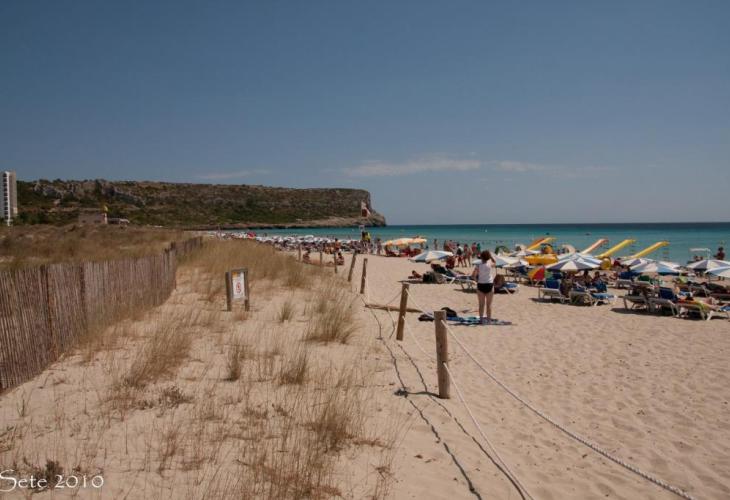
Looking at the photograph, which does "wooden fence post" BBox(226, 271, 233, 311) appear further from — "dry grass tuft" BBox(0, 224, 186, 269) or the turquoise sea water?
the turquoise sea water

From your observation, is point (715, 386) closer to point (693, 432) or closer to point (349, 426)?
point (693, 432)

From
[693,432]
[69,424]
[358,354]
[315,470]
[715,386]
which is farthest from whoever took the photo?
[358,354]

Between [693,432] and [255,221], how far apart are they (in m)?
80.0

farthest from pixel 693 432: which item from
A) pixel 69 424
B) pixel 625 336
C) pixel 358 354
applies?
pixel 69 424

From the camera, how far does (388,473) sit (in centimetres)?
337

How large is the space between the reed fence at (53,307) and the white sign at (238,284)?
1702mm

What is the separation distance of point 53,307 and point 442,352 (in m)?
4.31

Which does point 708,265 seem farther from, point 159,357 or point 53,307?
point 53,307

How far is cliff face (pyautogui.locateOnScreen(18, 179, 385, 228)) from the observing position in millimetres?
51013

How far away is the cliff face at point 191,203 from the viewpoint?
5101 cm

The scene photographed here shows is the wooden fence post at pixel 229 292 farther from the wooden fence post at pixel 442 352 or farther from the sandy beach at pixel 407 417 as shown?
the wooden fence post at pixel 442 352

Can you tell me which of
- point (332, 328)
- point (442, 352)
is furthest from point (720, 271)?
point (442, 352)

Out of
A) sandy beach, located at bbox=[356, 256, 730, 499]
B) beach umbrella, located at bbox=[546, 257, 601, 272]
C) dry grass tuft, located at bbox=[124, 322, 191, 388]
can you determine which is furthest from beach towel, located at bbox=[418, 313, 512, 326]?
beach umbrella, located at bbox=[546, 257, 601, 272]

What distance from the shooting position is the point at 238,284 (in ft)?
29.5
